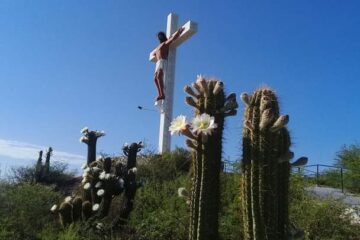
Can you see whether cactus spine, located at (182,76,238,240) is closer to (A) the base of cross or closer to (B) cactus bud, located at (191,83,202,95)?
(B) cactus bud, located at (191,83,202,95)

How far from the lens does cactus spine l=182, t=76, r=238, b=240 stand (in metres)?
4.93

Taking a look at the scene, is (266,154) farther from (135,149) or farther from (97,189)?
(135,149)

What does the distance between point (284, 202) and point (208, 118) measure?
100 cm

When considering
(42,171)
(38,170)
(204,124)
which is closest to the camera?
(204,124)

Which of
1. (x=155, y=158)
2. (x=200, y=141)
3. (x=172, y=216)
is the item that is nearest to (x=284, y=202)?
(x=200, y=141)

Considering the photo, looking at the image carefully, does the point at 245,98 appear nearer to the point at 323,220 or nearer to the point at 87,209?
the point at 323,220

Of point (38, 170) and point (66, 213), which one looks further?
point (38, 170)

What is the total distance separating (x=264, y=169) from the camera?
4602mm

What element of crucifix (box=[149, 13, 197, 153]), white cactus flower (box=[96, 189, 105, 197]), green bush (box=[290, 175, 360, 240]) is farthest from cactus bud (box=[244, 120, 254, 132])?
crucifix (box=[149, 13, 197, 153])

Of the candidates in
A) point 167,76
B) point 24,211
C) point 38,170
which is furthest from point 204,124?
point 38,170

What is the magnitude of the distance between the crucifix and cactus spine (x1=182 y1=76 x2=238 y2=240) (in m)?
8.97

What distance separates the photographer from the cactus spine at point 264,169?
455cm

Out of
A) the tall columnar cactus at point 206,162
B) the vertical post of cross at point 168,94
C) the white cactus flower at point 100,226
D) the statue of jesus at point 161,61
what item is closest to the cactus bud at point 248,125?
the tall columnar cactus at point 206,162

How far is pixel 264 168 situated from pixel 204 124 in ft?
2.22
